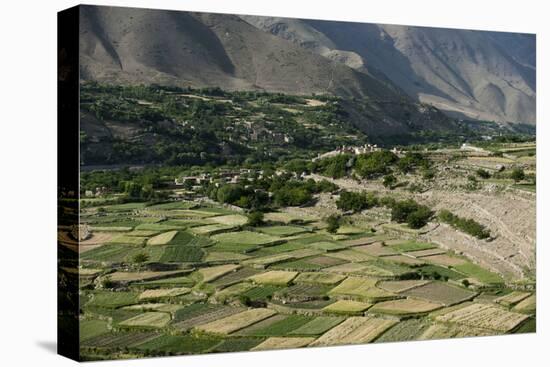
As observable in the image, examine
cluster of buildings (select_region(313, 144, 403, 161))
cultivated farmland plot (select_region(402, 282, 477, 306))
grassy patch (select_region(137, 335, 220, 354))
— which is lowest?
grassy patch (select_region(137, 335, 220, 354))

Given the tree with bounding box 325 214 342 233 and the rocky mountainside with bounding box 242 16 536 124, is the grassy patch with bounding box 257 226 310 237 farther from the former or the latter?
the rocky mountainside with bounding box 242 16 536 124

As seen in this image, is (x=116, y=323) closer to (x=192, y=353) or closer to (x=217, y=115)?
(x=192, y=353)

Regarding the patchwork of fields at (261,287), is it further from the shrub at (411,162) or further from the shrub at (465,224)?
the shrub at (411,162)

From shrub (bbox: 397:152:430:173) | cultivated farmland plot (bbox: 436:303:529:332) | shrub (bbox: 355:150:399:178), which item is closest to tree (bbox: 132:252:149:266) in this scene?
shrub (bbox: 355:150:399:178)

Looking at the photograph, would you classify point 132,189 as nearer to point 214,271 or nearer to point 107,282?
point 107,282

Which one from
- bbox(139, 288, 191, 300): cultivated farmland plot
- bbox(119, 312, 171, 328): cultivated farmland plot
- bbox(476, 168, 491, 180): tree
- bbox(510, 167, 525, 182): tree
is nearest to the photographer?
bbox(119, 312, 171, 328): cultivated farmland plot

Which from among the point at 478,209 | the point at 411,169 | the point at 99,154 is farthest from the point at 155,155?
the point at 478,209

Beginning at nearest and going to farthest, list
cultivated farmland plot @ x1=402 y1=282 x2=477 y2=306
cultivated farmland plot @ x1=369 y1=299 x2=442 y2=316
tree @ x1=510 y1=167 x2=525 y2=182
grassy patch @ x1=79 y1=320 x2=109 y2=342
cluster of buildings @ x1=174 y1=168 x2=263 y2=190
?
grassy patch @ x1=79 y1=320 x2=109 y2=342 → cluster of buildings @ x1=174 y1=168 x2=263 y2=190 → cultivated farmland plot @ x1=369 y1=299 x2=442 y2=316 → cultivated farmland plot @ x1=402 y1=282 x2=477 y2=306 → tree @ x1=510 y1=167 x2=525 y2=182
